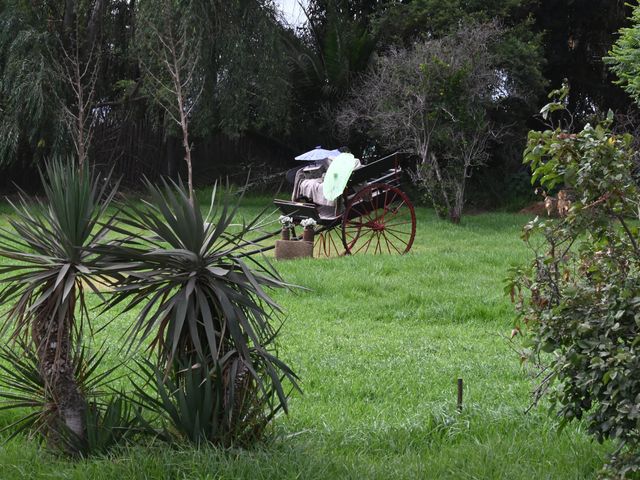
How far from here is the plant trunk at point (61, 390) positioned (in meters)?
4.26

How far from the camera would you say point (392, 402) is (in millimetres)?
5488

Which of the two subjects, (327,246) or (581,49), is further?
(581,49)

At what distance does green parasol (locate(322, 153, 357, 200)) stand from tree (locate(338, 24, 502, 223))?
578 cm

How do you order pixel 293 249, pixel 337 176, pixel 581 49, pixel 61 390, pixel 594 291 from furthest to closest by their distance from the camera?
pixel 581 49 → pixel 293 249 → pixel 337 176 → pixel 61 390 → pixel 594 291

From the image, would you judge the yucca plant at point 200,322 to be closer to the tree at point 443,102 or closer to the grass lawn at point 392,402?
the grass lawn at point 392,402

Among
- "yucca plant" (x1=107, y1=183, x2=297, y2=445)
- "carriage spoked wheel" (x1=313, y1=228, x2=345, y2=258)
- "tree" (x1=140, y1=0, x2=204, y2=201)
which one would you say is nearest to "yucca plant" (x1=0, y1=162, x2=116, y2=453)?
"yucca plant" (x1=107, y1=183, x2=297, y2=445)

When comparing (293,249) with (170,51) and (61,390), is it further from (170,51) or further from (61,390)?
(61,390)

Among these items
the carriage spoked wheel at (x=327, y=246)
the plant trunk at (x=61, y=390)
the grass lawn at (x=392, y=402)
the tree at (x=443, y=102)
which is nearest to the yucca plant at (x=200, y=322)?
the grass lawn at (x=392, y=402)

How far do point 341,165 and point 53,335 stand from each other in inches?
321

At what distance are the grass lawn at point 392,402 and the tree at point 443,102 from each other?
7.49 m

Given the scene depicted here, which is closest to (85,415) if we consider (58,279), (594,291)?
(58,279)

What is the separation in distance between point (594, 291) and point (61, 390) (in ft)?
8.41

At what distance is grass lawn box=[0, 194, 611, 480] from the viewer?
3.93 m

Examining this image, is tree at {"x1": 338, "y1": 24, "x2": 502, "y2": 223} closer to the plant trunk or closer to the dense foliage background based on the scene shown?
the dense foliage background
